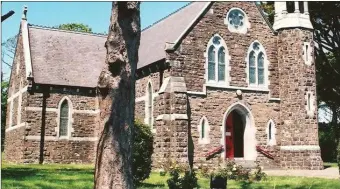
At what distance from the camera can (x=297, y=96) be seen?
23484 mm

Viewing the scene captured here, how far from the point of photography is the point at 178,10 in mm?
30016

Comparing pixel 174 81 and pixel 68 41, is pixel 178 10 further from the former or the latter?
pixel 174 81

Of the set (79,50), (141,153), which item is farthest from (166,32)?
(141,153)

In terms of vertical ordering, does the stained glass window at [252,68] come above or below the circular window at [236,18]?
below

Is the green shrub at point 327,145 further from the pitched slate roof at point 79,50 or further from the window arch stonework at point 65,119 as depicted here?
the window arch stonework at point 65,119

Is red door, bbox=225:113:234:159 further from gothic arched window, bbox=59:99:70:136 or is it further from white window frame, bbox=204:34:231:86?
gothic arched window, bbox=59:99:70:136

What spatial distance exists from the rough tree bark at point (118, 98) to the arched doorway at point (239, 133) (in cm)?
1525

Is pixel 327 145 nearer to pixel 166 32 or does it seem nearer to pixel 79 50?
pixel 166 32

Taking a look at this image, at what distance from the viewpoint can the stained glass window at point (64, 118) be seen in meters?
26.6

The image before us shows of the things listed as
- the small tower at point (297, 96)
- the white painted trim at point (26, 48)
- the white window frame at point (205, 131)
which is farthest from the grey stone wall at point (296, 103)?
the white painted trim at point (26, 48)

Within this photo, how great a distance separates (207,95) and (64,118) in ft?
32.5

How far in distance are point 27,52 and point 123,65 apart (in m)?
21.3

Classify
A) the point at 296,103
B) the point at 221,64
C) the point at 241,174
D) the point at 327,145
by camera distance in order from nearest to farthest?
the point at 241,174, the point at 221,64, the point at 296,103, the point at 327,145

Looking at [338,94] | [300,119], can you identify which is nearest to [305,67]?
[300,119]
